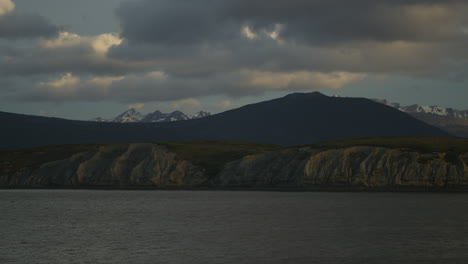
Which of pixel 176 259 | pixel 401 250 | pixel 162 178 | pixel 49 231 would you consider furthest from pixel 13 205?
pixel 401 250

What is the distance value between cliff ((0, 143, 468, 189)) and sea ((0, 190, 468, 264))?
42.1 meters

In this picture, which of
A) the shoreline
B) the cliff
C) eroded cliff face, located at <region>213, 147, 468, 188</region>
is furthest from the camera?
the cliff

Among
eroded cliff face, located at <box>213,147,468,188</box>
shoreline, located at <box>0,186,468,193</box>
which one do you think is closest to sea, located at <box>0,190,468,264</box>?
shoreline, located at <box>0,186,468,193</box>

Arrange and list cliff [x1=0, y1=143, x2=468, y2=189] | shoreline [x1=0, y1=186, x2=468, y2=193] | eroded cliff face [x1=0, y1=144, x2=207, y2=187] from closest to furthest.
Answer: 1. shoreline [x1=0, y1=186, x2=468, y2=193]
2. cliff [x1=0, y1=143, x2=468, y2=189]
3. eroded cliff face [x1=0, y1=144, x2=207, y2=187]

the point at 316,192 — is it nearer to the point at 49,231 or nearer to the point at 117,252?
the point at 49,231

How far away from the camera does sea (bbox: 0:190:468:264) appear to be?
56.1 m

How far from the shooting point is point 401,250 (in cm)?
5991

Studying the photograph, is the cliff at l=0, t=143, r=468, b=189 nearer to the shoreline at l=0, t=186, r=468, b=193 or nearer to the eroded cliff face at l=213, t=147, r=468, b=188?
the eroded cliff face at l=213, t=147, r=468, b=188

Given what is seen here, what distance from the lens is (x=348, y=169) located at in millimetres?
168125

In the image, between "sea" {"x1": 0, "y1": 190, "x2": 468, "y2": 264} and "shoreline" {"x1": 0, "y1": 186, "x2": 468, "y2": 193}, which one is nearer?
"sea" {"x1": 0, "y1": 190, "x2": 468, "y2": 264}

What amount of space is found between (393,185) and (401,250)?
346 ft

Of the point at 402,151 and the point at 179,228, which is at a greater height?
the point at 402,151

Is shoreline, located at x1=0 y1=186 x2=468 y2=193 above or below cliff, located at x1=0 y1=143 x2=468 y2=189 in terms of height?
below

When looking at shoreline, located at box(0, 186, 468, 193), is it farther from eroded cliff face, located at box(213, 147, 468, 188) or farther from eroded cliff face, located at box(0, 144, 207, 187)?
eroded cliff face, located at box(0, 144, 207, 187)
